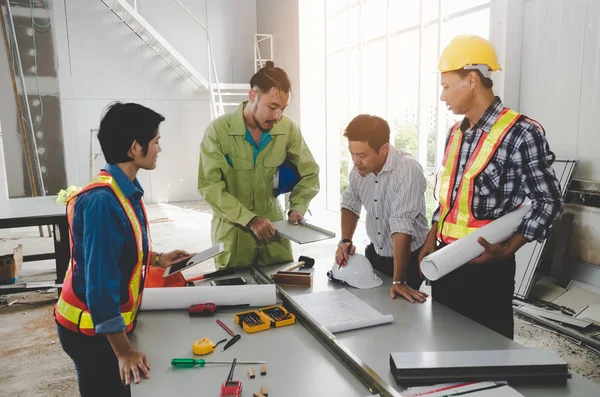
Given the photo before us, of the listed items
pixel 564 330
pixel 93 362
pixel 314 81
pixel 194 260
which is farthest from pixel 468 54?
pixel 314 81

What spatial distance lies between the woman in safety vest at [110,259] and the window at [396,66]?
4009 millimetres

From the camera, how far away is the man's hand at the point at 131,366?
1.30 meters

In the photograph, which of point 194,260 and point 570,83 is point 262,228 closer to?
point 194,260

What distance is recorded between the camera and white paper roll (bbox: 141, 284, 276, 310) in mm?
1792

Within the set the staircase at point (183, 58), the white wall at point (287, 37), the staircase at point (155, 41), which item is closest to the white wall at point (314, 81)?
the white wall at point (287, 37)

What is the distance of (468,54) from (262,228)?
45.0 inches

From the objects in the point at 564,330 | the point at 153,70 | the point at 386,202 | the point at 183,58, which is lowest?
the point at 564,330

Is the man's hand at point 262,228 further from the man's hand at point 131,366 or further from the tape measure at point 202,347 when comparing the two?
the man's hand at point 131,366

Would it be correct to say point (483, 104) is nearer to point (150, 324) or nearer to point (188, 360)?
point (188, 360)

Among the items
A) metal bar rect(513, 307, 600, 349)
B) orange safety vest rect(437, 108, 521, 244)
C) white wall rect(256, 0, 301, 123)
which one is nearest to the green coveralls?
orange safety vest rect(437, 108, 521, 244)

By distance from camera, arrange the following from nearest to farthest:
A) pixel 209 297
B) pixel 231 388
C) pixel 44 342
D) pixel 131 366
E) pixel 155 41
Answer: pixel 231 388 → pixel 131 366 → pixel 209 297 → pixel 44 342 → pixel 155 41

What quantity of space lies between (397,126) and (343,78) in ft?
5.26

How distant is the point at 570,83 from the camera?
3.61 m

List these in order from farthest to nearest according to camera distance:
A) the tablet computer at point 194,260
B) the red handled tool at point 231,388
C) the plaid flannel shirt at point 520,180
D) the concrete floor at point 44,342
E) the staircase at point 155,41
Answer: the staircase at point 155,41 < the concrete floor at point 44,342 < the tablet computer at point 194,260 < the plaid flannel shirt at point 520,180 < the red handled tool at point 231,388
